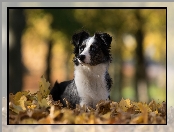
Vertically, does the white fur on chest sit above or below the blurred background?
below

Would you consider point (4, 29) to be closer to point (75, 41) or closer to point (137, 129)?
point (75, 41)

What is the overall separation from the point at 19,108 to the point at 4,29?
3.03 feet

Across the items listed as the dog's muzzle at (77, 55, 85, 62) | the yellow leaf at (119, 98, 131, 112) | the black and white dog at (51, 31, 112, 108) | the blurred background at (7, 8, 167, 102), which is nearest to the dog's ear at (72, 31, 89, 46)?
the black and white dog at (51, 31, 112, 108)

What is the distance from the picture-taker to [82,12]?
11703 millimetres

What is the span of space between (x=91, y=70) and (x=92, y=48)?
0.34 metres

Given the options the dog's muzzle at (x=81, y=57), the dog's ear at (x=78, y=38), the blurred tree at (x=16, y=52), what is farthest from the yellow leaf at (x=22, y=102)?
the blurred tree at (x=16, y=52)

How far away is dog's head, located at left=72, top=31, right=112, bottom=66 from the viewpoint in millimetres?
5226

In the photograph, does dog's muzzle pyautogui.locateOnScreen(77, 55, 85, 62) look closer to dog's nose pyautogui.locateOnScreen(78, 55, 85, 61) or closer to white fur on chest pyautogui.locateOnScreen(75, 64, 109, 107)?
dog's nose pyautogui.locateOnScreen(78, 55, 85, 61)

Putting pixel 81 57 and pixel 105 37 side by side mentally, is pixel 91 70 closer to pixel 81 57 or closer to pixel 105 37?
pixel 81 57

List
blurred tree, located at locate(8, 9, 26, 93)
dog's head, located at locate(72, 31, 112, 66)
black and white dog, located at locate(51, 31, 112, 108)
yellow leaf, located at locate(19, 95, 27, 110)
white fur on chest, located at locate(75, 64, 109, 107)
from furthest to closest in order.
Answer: blurred tree, located at locate(8, 9, 26, 93)
white fur on chest, located at locate(75, 64, 109, 107)
black and white dog, located at locate(51, 31, 112, 108)
dog's head, located at locate(72, 31, 112, 66)
yellow leaf, located at locate(19, 95, 27, 110)

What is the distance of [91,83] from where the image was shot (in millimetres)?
5496

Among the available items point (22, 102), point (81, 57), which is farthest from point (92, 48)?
point (22, 102)

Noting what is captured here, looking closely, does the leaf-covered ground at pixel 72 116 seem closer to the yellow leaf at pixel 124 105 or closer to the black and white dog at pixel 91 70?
the yellow leaf at pixel 124 105

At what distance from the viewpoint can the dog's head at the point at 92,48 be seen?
5226mm
